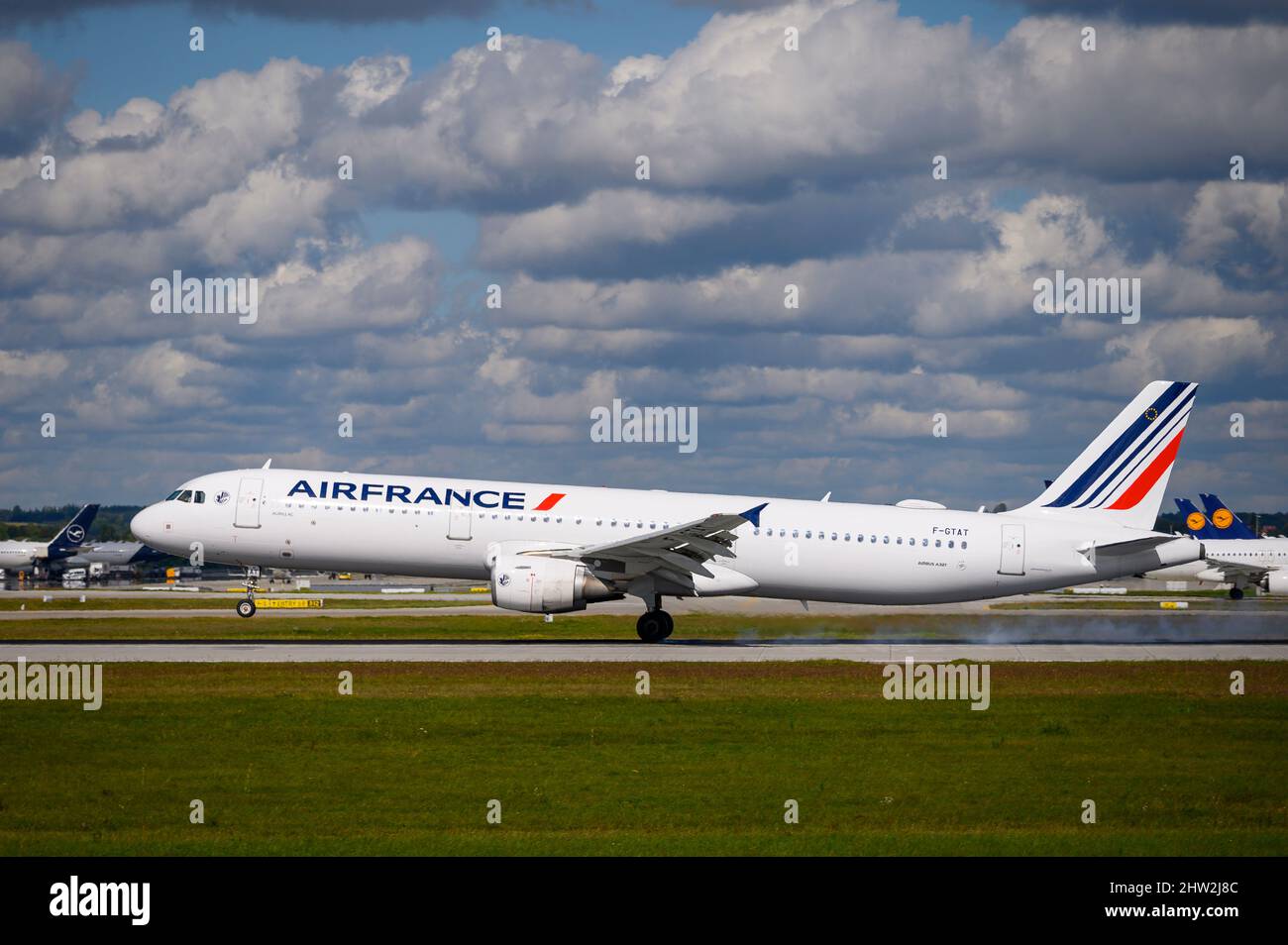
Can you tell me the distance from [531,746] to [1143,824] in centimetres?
910

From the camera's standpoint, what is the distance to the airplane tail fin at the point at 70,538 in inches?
4599

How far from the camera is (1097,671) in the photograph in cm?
3231

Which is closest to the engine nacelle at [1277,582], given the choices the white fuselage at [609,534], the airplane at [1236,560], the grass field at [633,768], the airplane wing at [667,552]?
the airplane at [1236,560]

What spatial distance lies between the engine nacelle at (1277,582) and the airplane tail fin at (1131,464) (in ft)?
155

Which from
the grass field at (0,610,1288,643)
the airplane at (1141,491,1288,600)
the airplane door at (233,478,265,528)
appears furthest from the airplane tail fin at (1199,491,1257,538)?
the airplane door at (233,478,265,528)

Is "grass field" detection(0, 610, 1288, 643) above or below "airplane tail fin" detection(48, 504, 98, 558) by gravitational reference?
below

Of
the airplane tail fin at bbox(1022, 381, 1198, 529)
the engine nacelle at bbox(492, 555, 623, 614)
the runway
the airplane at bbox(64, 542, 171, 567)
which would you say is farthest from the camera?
the airplane at bbox(64, 542, 171, 567)

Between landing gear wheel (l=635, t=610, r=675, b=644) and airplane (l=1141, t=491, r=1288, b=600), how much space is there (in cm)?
5489

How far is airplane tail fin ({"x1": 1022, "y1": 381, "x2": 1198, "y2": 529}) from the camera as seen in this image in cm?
4212

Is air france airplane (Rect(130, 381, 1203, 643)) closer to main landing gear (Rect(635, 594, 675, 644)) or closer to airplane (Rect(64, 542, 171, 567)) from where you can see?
main landing gear (Rect(635, 594, 675, 644))

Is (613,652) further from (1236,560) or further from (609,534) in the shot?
(1236,560)

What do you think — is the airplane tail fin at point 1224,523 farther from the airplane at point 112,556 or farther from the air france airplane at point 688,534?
the airplane at point 112,556

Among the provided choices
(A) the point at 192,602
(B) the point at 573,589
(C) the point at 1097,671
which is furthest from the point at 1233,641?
(A) the point at 192,602

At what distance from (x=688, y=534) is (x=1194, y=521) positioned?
73058 mm
